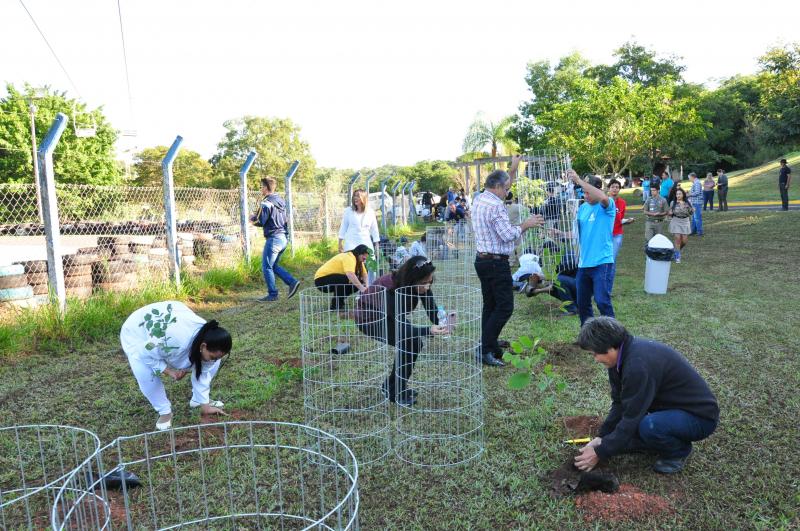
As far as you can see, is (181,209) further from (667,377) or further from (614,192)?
(667,377)

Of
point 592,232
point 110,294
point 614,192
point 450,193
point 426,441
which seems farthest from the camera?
point 450,193

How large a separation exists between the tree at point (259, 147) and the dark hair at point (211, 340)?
125 ft

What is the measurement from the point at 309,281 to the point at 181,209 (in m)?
2.52

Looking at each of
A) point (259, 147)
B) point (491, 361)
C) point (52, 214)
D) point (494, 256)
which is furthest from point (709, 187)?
point (259, 147)

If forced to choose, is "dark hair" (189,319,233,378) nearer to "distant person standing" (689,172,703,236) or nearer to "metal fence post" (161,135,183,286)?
"metal fence post" (161,135,183,286)

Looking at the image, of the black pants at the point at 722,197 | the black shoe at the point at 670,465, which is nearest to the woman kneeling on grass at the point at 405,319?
the black shoe at the point at 670,465

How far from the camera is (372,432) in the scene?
A: 366 centimetres

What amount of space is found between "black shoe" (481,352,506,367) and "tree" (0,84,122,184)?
27.8 m

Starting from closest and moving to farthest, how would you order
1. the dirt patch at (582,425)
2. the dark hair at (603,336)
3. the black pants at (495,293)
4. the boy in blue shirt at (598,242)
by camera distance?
1. the dark hair at (603,336)
2. the dirt patch at (582,425)
3. the black pants at (495,293)
4. the boy in blue shirt at (598,242)

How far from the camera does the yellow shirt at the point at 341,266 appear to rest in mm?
6016

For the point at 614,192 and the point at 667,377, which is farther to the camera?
the point at 614,192

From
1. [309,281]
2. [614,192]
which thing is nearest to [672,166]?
[614,192]

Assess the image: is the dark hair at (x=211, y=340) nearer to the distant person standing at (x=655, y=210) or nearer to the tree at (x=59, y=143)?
the distant person standing at (x=655, y=210)

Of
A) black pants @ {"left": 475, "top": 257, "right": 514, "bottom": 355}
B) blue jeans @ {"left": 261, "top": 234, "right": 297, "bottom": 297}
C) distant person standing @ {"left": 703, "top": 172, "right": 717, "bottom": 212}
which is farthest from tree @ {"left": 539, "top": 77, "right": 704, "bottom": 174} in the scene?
black pants @ {"left": 475, "top": 257, "right": 514, "bottom": 355}
